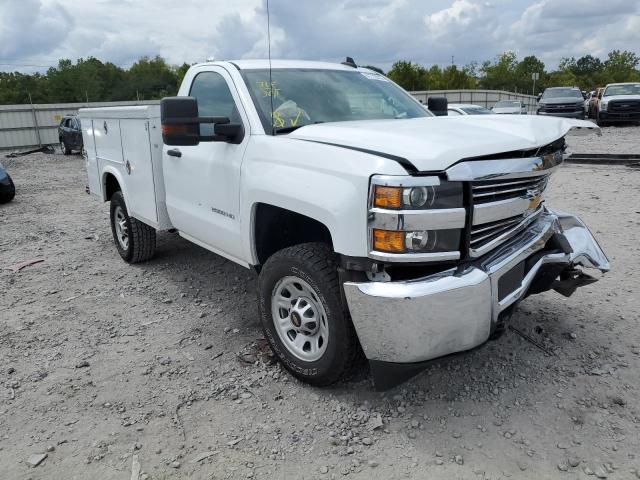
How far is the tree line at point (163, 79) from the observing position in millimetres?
53656

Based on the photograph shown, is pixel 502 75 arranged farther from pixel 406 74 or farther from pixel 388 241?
pixel 388 241

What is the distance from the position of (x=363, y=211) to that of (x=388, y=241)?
191 mm

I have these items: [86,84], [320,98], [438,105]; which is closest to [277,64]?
[320,98]

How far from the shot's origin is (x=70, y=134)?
20.9 m

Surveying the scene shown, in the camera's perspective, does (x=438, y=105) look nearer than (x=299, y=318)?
No

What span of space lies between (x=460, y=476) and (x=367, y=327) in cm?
83

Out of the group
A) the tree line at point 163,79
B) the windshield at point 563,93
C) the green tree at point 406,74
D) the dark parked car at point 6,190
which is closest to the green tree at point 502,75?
the tree line at point 163,79

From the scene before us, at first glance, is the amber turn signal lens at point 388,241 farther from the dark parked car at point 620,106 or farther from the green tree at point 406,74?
the green tree at point 406,74

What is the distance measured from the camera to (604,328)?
4.01 meters

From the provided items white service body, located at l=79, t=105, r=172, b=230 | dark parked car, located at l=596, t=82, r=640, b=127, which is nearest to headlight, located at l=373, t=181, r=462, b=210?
white service body, located at l=79, t=105, r=172, b=230

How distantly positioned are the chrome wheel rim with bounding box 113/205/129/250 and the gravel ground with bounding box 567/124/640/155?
33.4ft

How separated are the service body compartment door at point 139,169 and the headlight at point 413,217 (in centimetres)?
283

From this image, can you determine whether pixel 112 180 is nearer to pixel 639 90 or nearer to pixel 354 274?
pixel 354 274

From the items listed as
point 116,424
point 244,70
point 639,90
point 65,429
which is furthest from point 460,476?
point 639,90
